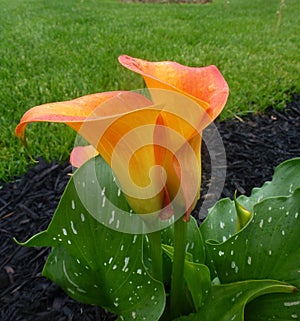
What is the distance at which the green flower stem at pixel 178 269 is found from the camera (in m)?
0.64

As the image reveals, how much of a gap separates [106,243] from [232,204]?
0.29 meters

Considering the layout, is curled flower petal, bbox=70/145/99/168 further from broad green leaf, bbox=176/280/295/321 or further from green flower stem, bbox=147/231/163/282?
broad green leaf, bbox=176/280/295/321

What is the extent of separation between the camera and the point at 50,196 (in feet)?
4.33

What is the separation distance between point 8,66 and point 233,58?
1.23 metres

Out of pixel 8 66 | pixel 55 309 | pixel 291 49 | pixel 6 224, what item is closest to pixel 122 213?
pixel 55 309

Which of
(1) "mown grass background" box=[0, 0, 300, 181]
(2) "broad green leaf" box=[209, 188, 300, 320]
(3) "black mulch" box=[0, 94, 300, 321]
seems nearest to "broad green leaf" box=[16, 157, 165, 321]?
(2) "broad green leaf" box=[209, 188, 300, 320]

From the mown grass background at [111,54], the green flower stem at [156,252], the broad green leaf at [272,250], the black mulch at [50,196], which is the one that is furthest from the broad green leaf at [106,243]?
the mown grass background at [111,54]

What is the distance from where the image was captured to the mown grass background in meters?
1.84

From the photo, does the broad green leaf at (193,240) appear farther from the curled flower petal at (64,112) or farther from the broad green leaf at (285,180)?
the curled flower petal at (64,112)

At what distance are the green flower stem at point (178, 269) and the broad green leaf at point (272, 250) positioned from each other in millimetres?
88

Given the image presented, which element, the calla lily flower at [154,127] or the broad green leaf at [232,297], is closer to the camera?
the calla lily flower at [154,127]

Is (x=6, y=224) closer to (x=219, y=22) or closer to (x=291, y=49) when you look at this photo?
(x=291, y=49)

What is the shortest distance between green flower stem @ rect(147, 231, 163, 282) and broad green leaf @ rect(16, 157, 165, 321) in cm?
2

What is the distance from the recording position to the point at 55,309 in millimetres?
958
